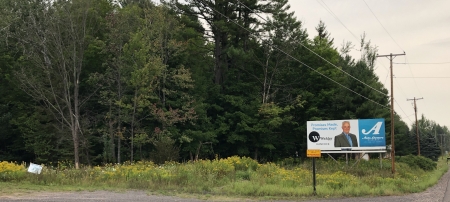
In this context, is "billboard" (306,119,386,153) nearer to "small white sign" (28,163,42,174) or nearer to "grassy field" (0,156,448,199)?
"grassy field" (0,156,448,199)

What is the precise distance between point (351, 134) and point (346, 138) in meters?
0.58

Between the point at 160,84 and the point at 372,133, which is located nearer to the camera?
the point at 372,133

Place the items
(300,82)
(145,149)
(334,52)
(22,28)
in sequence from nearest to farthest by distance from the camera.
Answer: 1. (22,28)
2. (145,149)
3. (300,82)
4. (334,52)

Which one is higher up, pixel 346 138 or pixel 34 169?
pixel 346 138

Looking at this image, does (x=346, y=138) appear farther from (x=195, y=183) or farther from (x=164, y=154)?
(x=195, y=183)

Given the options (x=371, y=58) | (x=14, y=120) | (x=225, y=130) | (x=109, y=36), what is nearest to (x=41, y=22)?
(x=109, y=36)

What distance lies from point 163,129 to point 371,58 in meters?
27.9

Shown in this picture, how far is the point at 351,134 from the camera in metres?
32.7

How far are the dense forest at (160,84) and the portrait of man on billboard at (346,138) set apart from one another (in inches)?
150

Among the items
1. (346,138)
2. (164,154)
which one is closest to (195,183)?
(164,154)

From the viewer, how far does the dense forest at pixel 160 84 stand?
37656mm

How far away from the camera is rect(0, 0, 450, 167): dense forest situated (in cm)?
3766

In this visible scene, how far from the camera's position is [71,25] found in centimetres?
3666

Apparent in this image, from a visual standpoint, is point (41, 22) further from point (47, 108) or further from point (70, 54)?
point (47, 108)
